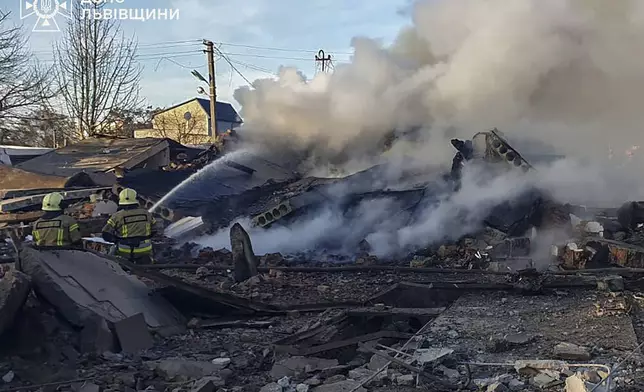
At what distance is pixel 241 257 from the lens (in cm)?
820

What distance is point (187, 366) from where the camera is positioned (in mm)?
4672

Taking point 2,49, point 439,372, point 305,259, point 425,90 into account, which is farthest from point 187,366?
point 2,49

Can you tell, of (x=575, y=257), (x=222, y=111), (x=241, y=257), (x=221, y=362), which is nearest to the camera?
(x=221, y=362)

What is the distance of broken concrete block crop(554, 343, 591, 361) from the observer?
4.21 meters

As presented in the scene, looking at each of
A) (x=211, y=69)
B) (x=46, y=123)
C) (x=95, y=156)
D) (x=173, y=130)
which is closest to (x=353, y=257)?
(x=95, y=156)

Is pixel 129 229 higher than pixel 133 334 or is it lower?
higher

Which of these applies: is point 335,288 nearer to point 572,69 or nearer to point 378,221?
point 378,221

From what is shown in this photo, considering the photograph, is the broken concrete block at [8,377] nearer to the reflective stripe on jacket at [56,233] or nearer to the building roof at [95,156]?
the reflective stripe on jacket at [56,233]

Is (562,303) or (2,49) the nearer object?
(562,303)

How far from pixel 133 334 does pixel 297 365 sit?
160cm

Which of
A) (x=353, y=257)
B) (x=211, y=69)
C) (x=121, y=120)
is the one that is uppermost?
(x=211, y=69)

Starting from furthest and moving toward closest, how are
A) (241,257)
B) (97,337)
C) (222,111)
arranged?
(222,111) < (241,257) < (97,337)

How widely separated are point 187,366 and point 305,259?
537cm

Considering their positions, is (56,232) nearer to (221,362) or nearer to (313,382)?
(221,362)
